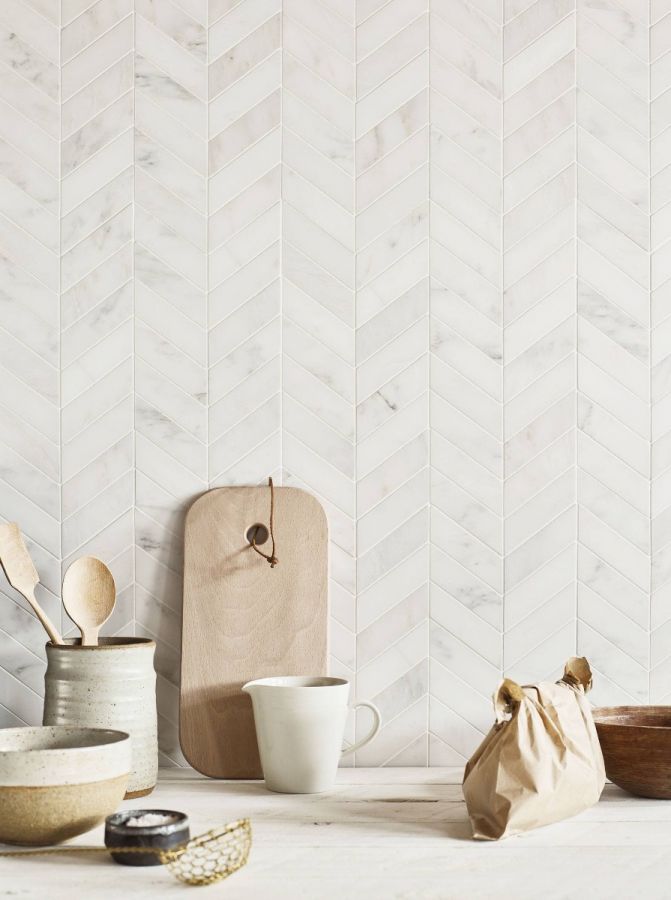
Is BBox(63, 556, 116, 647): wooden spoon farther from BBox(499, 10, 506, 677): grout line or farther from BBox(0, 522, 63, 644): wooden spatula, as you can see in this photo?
BBox(499, 10, 506, 677): grout line

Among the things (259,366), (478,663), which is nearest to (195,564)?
(259,366)

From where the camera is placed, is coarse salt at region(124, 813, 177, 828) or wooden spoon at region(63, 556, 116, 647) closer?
coarse salt at region(124, 813, 177, 828)

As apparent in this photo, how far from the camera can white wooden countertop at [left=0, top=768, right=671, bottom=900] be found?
84 cm

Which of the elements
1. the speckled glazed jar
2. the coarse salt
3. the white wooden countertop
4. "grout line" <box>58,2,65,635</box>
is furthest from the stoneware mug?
"grout line" <box>58,2,65,635</box>

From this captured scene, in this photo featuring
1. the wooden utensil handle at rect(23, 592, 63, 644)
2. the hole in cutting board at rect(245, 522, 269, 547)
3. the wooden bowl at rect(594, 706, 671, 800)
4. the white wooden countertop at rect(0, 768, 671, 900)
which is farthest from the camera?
the hole in cutting board at rect(245, 522, 269, 547)

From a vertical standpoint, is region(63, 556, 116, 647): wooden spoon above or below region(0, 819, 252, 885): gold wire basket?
above

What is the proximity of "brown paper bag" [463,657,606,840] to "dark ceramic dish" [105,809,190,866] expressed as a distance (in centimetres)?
29

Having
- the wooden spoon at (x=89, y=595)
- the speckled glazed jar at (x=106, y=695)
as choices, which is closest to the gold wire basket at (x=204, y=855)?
the speckled glazed jar at (x=106, y=695)

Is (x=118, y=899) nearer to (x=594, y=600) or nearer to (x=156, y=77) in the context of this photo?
(x=594, y=600)

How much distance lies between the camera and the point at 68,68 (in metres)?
1.33

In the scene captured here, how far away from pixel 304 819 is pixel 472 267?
741mm

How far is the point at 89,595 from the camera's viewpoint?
123 cm

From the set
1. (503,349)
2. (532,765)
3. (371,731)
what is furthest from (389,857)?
(503,349)

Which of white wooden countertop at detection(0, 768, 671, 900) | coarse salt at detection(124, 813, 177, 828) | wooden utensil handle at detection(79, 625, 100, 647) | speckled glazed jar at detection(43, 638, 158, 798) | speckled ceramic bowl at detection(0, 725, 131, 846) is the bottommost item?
white wooden countertop at detection(0, 768, 671, 900)
